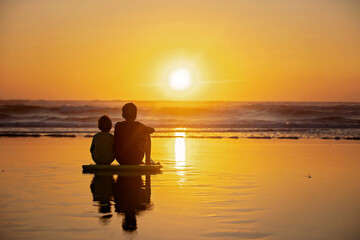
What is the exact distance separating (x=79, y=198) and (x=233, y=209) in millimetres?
2547

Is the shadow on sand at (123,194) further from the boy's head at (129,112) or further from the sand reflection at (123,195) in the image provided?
the boy's head at (129,112)

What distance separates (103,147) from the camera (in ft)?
35.6

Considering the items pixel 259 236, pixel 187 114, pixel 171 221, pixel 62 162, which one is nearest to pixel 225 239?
pixel 259 236

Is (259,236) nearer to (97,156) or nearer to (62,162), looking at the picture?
(97,156)

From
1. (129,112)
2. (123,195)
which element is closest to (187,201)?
(123,195)

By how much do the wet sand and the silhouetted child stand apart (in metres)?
0.71

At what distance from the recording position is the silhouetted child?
10.7m

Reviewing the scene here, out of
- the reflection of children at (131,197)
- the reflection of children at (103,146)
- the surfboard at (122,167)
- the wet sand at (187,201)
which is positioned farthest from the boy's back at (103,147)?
the reflection of children at (131,197)

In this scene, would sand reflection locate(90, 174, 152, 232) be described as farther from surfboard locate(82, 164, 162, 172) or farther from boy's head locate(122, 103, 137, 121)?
boy's head locate(122, 103, 137, 121)

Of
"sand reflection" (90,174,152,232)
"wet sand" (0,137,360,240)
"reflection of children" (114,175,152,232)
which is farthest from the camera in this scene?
"sand reflection" (90,174,152,232)

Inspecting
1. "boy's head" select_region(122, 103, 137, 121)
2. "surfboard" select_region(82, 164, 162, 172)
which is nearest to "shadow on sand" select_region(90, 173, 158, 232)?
"surfboard" select_region(82, 164, 162, 172)

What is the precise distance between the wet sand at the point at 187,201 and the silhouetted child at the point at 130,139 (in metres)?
0.71

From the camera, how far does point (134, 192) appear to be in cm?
823

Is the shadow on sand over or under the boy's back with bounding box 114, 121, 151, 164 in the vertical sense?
under
